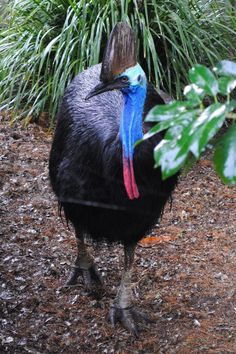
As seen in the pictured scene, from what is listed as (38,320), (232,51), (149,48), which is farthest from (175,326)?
(232,51)

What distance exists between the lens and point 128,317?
2734mm

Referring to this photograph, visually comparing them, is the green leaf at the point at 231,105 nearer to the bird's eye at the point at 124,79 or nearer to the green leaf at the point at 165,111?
the green leaf at the point at 165,111

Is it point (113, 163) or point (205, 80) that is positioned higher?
point (205, 80)

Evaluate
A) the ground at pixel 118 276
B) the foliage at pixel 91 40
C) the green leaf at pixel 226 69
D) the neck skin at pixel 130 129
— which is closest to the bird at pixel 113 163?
the neck skin at pixel 130 129

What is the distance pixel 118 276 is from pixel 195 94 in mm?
2145

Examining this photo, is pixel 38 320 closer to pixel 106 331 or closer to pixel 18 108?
pixel 106 331

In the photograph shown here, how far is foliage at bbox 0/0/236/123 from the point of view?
422 cm

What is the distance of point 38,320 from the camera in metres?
2.72

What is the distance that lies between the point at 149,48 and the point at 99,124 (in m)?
1.75

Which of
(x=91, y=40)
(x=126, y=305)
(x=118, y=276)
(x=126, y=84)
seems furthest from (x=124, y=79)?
(x=91, y=40)

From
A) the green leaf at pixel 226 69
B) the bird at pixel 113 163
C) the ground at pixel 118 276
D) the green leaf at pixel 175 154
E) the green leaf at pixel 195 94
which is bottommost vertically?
the ground at pixel 118 276

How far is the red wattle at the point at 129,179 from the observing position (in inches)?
88.4

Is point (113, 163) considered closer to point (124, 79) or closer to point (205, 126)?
point (124, 79)

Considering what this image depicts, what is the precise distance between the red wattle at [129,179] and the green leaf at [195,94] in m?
1.19
